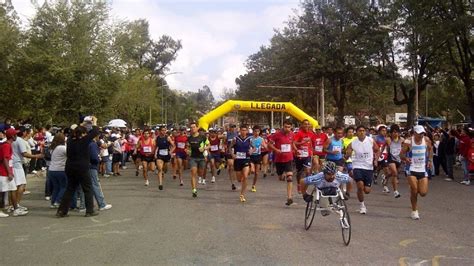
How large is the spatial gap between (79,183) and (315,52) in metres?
29.1

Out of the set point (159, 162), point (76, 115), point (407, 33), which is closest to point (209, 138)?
point (159, 162)

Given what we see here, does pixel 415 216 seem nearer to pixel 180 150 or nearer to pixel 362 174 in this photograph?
pixel 362 174

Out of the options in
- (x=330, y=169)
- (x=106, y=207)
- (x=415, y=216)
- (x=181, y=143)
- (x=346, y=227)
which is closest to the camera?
(x=346, y=227)

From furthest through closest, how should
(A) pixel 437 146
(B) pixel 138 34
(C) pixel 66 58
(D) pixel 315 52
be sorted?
1. (D) pixel 315 52
2. (B) pixel 138 34
3. (C) pixel 66 58
4. (A) pixel 437 146

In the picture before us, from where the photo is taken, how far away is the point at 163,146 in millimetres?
15133

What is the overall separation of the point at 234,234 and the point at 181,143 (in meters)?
7.82

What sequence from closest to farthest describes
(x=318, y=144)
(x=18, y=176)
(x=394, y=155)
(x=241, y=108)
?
(x=18, y=176) < (x=394, y=155) < (x=318, y=144) < (x=241, y=108)

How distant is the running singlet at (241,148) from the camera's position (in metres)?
12.7

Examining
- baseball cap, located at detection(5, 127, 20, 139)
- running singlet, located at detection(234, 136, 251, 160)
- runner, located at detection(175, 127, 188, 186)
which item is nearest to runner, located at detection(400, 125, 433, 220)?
running singlet, located at detection(234, 136, 251, 160)

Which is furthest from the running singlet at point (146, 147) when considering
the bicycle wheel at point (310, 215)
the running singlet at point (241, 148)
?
the bicycle wheel at point (310, 215)

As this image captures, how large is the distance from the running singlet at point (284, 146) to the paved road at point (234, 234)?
3.35 feet

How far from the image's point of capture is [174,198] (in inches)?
498

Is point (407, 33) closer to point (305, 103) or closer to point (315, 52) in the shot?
point (315, 52)

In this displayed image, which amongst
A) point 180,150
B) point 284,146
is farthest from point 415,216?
point 180,150
